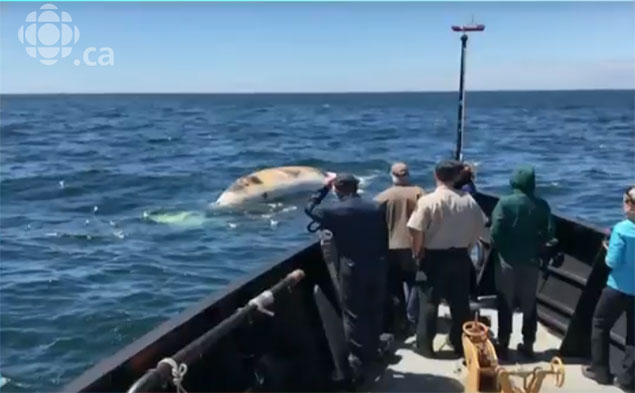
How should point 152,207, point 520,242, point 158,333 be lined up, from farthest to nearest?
point 152,207
point 520,242
point 158,333

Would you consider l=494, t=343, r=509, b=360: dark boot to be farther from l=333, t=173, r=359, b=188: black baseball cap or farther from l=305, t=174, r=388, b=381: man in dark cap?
l=333, t=173, r=359, b=188: black baseball cap

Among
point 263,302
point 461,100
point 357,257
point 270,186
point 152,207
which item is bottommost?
point 152,207

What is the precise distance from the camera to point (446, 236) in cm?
740

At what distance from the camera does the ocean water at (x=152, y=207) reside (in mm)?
14875

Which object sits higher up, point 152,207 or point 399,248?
point 399,248

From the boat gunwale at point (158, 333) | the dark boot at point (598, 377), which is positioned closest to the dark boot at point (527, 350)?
the dark boot at point (598, 377)

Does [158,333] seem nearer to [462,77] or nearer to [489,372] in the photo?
[489,372]

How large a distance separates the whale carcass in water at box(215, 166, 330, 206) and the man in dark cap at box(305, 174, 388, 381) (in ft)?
69.5

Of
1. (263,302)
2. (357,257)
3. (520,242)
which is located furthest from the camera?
(520,242)

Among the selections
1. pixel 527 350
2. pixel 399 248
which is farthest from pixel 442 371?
pixel 399 248

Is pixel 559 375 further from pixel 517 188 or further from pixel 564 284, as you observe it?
pixel 564 284

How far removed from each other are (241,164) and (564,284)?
33813 millimetres

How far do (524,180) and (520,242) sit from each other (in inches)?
21.3

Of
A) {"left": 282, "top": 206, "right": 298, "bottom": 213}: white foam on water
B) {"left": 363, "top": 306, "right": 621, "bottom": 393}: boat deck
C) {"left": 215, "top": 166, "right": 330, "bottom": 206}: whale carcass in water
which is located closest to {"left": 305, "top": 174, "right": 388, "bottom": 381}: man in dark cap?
{"left": 363, "top": 306, "right": 621, "bottom": 393}: boat deck
